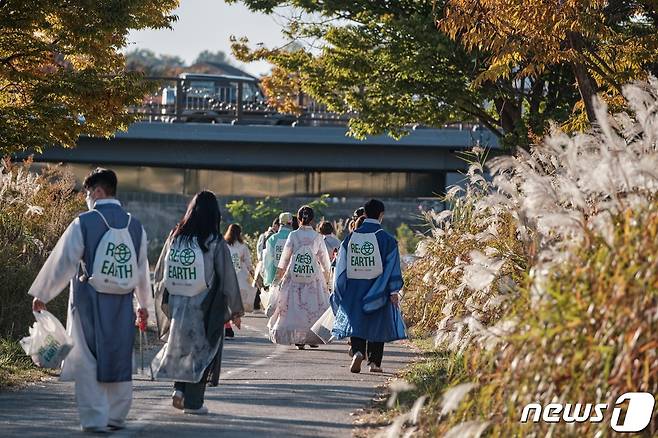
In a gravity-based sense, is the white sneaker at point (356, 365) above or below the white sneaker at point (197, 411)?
above

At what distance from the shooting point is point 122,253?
34.5 ft

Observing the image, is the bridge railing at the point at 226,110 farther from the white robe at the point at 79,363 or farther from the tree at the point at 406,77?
the white robe at the point at 79,363

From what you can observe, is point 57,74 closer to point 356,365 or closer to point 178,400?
point 356,365

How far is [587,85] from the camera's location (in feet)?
54.2

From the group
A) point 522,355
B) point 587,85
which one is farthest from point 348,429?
point 587,85

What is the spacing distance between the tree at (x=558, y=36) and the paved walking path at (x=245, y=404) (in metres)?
3.69

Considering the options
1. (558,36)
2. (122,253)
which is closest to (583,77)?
(558,36)

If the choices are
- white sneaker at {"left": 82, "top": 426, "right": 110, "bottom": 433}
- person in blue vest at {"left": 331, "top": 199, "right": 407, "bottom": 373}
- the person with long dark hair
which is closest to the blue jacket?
person in blue vest at {"left": 331, "top": 199, "right": 407, "bottom": 373}

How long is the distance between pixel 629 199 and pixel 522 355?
4.01 feet

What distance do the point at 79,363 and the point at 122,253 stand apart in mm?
857

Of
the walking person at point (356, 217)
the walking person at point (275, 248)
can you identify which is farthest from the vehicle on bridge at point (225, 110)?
the walking person at point (356, 217)

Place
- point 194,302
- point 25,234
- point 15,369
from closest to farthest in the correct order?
point 194,302
point 15,369
point 25,234

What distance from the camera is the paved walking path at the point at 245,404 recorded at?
10.4 m

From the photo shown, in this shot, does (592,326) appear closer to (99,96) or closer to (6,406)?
(6,406)
